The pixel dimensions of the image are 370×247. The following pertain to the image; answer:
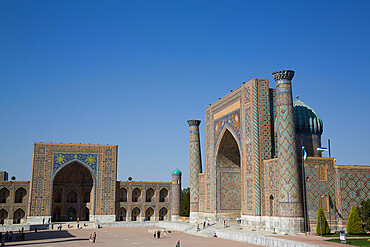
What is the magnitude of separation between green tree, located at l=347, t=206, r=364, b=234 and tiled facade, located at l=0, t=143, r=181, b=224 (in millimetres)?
19889

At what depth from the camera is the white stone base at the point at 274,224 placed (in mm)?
18672

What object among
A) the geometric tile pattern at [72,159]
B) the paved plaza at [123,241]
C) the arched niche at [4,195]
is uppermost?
the geometric tile pattern at [72,159]

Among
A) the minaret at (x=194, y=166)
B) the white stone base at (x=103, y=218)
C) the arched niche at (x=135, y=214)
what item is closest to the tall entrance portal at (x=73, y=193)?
the white stone base at (x=103, y=218)

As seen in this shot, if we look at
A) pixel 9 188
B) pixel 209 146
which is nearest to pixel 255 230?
pixel 209 146

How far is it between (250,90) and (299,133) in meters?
4.00

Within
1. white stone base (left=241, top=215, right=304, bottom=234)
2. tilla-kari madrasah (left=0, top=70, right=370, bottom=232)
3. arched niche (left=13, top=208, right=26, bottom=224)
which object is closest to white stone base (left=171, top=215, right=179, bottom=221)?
tilla-kari madrasah (left=0, top=70, right=370, bottom=232)

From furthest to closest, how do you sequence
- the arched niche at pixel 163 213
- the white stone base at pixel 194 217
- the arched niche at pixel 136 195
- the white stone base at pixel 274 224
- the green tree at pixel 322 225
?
the arched niche at pixel 163 213 < the arched niche at pixel 136 195 < the white stone base at pixel 194 217 < the white stone base at pixel 274 224 < the green tree at pixel 322 225

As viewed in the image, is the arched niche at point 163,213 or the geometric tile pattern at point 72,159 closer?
the geometric tile pattern at point 72,159

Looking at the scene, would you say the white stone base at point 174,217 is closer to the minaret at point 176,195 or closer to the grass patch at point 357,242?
the minaret at point 176,195

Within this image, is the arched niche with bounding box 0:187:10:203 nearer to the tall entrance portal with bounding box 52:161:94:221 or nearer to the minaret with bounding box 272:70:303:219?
the tall entrance portal with bounding box 52:161:94:221

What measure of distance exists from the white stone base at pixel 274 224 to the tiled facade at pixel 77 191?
1525 cm

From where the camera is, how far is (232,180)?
2680cm

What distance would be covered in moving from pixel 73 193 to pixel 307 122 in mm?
21262

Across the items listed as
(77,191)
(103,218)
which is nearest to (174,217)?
(103,218)
